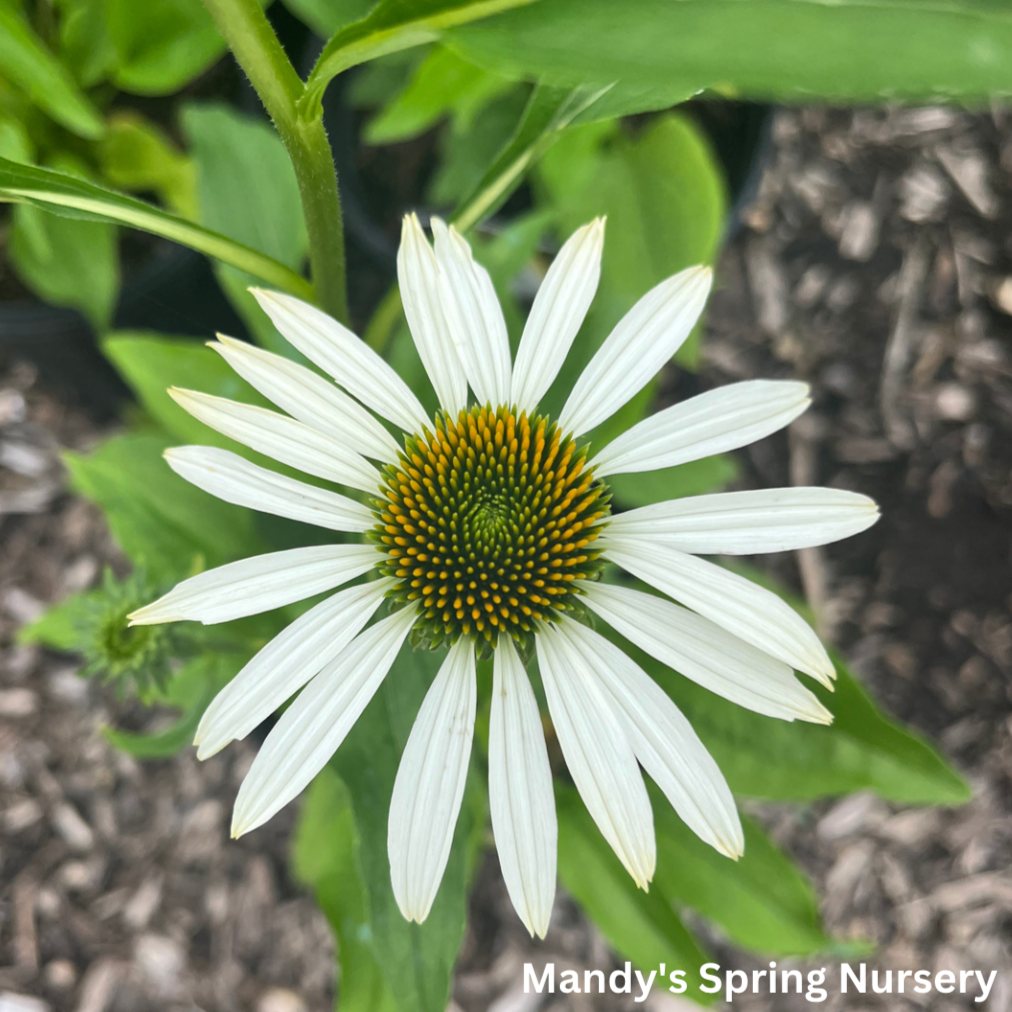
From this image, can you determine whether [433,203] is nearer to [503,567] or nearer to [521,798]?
[503,567]

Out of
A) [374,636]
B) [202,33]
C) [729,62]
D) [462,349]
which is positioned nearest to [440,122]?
[202,33]

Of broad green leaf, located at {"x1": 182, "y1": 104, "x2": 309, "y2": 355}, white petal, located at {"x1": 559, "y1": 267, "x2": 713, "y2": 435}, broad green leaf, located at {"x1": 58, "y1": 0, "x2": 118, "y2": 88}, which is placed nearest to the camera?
white petal, located at {"x1": 559, "y1": 267, "x2": 713, "y2": 435}

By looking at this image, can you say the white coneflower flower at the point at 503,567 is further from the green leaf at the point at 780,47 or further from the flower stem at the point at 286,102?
the green leaf at the point at 780,47

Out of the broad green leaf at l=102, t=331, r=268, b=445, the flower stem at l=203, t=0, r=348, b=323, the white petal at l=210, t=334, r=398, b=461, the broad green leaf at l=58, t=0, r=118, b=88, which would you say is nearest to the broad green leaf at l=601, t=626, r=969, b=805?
the white petal at l=210, t=334, r=398, b=461

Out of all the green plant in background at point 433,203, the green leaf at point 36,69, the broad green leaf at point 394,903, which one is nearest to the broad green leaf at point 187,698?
the green plant in background at point 433,203

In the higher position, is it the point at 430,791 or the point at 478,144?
the point at 478,144

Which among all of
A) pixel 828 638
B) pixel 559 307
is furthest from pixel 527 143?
pixel 828 638

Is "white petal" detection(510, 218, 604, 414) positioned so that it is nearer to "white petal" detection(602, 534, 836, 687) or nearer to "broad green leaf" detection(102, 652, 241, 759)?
"white petal" detection(602, 534, 836, 687)
